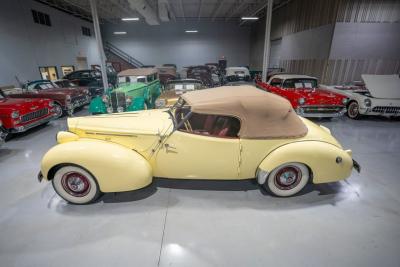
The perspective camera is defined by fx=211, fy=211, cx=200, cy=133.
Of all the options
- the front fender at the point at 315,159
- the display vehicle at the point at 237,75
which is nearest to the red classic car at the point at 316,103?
the front fender at the point at 315,159

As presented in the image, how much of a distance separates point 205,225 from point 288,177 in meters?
1.35

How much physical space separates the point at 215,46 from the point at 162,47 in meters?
5.84

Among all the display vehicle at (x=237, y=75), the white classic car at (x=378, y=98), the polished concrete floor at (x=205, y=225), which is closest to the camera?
the polished concrete floor at (x=205, y=225)

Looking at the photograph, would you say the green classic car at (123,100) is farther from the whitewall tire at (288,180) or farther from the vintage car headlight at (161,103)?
the whitewall tire at (288,180)

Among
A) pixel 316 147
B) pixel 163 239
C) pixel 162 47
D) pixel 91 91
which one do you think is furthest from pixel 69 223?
pixel 162 47

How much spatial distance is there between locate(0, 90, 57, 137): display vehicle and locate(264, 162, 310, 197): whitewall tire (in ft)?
17.9

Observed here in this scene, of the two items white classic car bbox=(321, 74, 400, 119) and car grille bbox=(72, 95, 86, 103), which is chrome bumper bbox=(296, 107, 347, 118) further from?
car grille bbox=(72, 95, 86, 103)

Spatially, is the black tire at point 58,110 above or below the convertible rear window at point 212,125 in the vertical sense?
below

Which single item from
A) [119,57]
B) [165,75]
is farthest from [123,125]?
[119,57]

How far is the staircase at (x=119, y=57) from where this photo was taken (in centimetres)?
2250

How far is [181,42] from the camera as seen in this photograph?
23.1 metres

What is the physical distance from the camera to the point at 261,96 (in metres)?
2.88

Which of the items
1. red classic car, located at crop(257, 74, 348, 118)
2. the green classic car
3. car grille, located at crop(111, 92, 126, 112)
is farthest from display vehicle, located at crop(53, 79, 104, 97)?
red classic car, located at crop(257, 74, 348, 118)

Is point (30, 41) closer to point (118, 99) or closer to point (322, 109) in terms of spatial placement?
point (118, 99)
